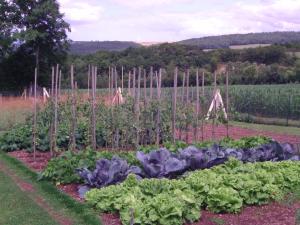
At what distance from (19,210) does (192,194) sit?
8.29ft

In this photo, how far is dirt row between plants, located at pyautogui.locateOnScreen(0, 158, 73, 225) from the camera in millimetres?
7578

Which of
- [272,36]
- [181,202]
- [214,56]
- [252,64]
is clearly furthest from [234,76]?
[181,202]

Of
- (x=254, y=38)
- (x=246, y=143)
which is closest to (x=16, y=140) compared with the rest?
(x=246, y=143)

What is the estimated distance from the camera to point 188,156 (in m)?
9.57

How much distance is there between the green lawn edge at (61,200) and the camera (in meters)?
7.37

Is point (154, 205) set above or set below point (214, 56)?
below

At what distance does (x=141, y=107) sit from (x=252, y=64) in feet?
99.6

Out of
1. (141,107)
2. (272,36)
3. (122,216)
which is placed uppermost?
(272,36)

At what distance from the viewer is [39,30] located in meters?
40.1

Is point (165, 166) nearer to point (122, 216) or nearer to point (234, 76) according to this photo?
point (122, 216)

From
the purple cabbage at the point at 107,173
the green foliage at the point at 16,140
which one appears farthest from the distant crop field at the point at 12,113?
the purple cabbage at the point at 107,173

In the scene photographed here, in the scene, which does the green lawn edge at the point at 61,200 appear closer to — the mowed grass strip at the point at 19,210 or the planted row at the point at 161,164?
the mowed grass strip at the point at 19,210

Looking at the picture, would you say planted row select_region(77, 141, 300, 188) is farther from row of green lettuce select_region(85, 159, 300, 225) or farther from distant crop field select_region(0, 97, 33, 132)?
distant crop field select_region(0, 97, 33, 132)

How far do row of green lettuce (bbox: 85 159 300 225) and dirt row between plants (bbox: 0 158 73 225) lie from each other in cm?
47
